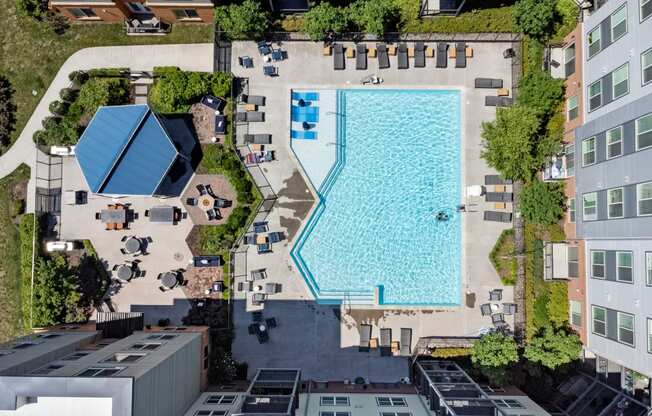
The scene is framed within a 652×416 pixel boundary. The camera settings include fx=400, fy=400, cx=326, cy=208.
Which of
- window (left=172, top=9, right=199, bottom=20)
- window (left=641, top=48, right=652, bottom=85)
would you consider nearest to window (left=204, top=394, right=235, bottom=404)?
window (left=172, top=9, right=199, bottom=20)

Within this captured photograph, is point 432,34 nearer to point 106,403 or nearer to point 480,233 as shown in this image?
point 480,233

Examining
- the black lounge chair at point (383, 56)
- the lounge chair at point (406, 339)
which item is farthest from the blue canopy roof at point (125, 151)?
the lounge chair at point (406, 339)

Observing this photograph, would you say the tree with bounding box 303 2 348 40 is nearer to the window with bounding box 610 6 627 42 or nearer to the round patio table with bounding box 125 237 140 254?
the window with bounding box 610 6 627 42

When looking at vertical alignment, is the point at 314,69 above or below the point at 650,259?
above

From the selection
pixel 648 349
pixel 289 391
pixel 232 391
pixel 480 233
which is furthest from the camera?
pixel 480 233

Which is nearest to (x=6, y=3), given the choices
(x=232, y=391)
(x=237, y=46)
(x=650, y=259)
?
(x=237, y=46)

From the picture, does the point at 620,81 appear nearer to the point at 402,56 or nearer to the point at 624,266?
the point at 624,266
